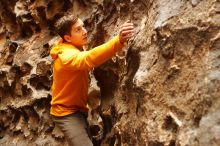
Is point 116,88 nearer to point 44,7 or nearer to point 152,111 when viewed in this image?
point 152,111

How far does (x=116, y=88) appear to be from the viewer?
136 inches

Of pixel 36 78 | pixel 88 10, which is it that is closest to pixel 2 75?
pixel 36 78

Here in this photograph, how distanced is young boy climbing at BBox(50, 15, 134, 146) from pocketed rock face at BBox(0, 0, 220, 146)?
27 cm

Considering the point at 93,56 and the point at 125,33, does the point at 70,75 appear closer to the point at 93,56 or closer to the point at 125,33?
the point at 93,56

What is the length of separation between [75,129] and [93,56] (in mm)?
790

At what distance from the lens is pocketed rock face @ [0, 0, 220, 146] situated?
2.04m

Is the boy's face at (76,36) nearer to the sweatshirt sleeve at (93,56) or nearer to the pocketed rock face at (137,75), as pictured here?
the sweatshirt sleeve at (93,56)

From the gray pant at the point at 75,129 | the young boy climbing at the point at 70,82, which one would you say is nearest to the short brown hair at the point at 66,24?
the young boy climbing at the point at 70,82

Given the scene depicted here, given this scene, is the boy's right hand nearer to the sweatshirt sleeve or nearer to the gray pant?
the sweatshirt sleeve

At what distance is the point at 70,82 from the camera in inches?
125

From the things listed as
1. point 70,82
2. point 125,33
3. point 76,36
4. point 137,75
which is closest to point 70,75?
point 70,82

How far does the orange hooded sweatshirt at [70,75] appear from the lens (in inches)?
107

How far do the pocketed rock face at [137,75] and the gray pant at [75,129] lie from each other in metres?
0.23

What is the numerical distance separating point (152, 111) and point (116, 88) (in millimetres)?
1096
